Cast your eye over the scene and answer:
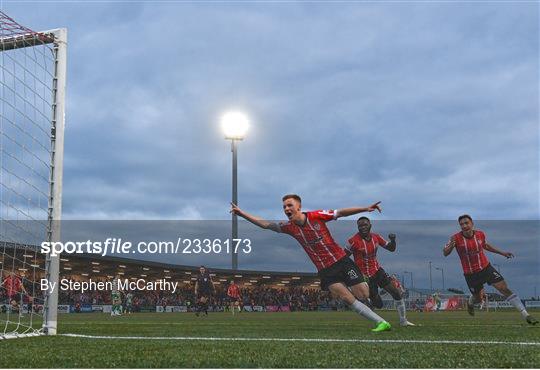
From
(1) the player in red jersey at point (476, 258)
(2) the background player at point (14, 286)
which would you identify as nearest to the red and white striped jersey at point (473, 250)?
(1) the player in red jersey at point (476, 258)

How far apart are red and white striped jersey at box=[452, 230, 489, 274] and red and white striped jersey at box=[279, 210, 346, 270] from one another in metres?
4.32

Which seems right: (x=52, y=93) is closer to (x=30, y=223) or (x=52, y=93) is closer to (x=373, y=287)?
(x=30, y=223)

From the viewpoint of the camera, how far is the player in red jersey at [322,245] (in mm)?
9188

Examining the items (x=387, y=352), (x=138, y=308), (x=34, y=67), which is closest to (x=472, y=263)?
(x=387, y=352)

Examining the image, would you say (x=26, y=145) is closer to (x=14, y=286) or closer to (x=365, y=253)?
(x=365, y=253)

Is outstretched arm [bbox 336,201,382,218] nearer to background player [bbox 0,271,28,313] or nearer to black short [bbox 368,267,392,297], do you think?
black short [bbox 368,267,392,297]

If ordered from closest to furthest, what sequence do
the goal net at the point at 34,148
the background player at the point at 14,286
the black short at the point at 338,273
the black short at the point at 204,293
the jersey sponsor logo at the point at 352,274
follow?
the goal net at the point at 34,148
the black short at the point at 338,273
the jersey sponsor logo at the point at 352,274
the background player at the point at 14,286
the black short at the point at 204,293

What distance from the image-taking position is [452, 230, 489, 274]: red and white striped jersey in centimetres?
1284

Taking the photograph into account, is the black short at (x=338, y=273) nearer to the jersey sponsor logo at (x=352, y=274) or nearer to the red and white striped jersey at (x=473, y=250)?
the jersey sponsor logo at (x=352, y=274)

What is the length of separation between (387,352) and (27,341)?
185 inches

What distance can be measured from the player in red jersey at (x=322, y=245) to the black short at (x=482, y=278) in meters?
4.28

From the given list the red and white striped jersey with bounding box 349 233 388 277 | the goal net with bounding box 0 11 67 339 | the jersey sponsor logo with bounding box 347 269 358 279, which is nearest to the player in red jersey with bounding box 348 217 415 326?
the red and white striped jersey with bounding box 349 233 388 277

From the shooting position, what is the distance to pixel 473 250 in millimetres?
12883

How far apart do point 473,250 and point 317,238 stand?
510 cm
